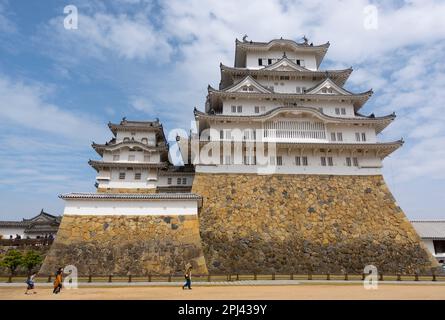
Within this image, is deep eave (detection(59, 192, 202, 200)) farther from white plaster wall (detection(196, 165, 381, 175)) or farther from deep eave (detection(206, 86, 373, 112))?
deep eave (detection(206, 86, 373, 112))

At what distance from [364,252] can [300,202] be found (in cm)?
562

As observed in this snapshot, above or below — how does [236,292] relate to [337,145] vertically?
below

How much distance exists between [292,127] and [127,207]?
48.9 ft

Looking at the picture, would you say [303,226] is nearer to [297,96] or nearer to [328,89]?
[297,96]

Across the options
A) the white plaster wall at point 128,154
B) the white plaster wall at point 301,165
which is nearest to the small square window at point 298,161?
the white plaster wall at point 301,165

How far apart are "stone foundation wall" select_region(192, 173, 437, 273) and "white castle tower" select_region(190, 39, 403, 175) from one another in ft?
3.82

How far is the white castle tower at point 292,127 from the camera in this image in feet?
79.9

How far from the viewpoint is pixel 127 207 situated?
20.2 m

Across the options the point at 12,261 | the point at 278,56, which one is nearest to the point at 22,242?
the point at 12,261

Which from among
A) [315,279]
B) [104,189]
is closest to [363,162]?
[315,279]

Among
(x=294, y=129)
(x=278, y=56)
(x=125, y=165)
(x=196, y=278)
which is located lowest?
(x=196, y=278)

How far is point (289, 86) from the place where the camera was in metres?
28.6

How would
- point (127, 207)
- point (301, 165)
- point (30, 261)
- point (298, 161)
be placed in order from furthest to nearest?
point (298, 161) < point (301, 165) < point (30, 261) < point (127, 207)
